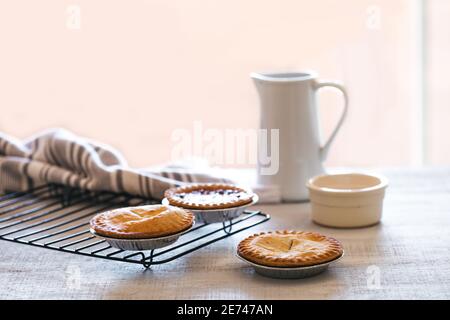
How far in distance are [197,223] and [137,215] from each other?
0.18 m

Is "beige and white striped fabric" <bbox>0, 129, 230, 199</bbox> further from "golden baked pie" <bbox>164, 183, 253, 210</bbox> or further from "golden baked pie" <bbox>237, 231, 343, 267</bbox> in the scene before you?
"golden baked pie" <bbox>237, 231, 343, 267</bbox>

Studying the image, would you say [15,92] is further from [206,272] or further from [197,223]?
[206,272]

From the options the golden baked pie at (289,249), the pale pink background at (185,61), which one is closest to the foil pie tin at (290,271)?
the golden baked pie at (289,249)

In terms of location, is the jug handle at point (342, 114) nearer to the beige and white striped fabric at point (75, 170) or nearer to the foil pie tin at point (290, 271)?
the beige and white striped fabric at point (75, 170)

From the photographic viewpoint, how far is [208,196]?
107 centimetres

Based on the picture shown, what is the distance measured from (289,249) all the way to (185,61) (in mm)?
1881

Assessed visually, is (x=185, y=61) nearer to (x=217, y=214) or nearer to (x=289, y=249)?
(x=217, y=214)

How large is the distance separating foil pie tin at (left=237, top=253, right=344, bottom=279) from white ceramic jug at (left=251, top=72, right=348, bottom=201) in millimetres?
333

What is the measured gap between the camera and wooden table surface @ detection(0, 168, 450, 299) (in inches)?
33.7

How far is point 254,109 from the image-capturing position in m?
2.83

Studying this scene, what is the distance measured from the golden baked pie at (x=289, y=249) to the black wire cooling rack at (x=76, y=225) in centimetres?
6

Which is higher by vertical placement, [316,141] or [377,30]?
[377,30]

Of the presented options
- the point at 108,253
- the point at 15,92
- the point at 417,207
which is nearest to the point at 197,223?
the point at 108,253

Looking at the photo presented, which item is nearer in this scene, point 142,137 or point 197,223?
point 197,223
